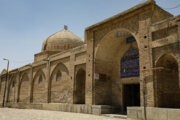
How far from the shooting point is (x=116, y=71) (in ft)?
44.6

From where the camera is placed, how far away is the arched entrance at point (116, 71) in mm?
12586

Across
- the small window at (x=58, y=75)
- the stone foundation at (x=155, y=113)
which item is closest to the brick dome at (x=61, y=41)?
the small window at (x=58, y=75)

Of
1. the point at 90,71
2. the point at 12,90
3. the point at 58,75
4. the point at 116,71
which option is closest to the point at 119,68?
the point at 116,71

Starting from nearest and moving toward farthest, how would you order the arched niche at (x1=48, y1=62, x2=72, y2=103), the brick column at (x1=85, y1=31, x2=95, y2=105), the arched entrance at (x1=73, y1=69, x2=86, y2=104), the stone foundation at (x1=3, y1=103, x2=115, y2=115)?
the stone foundation at (x1=3, y1=103, x2=115, y2=115) → the brick column at (x1=85, y1=31, x2=95, y2=105) → the arched entrance at (x1=73, y1=69, x2=86, y2=104) → the arched niche at (x1=48, y1=62, x2=72, y2=103)

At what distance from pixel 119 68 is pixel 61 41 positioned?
1129 cm

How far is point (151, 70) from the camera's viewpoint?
9562 mm

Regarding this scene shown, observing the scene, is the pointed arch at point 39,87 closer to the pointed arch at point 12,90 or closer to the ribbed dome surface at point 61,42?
the ribbed dome surface at point 61,42

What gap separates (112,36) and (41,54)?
13.1 metres

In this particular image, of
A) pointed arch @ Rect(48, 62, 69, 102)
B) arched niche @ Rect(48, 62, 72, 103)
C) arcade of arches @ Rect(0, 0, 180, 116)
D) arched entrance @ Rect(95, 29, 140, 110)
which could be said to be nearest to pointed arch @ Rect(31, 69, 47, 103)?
arcade of arches @ Rect(0, 0, 180, 116)

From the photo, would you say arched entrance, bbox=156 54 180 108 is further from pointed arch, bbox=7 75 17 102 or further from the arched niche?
pointed arch, bbox=7 75 17 102

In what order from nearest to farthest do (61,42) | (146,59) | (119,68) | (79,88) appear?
(146,59), (119,68), (79,88), (61,42)

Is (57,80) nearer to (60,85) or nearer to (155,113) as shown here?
(60,85)

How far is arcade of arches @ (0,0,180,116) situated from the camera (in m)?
9.49

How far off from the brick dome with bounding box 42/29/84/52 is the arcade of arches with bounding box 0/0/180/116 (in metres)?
3.35
